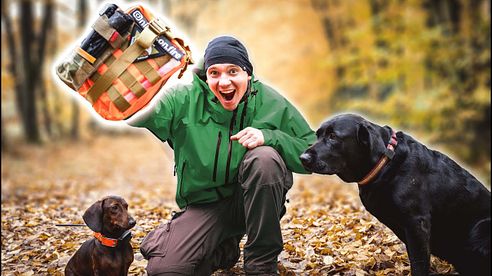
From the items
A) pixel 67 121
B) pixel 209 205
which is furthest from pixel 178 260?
pixel 67 121

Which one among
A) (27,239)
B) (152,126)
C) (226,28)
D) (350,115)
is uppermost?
(226,28)

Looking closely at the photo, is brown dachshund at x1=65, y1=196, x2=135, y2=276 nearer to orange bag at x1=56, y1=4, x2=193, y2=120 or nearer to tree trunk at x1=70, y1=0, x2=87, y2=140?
orange bag at x1=56, y1=4, x2=193, y2=120

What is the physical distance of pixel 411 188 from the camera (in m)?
2.90

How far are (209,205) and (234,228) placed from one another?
240mm

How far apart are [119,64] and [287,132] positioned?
117 centimetres

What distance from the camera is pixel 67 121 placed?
998 inches

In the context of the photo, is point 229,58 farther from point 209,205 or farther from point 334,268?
point 334,268

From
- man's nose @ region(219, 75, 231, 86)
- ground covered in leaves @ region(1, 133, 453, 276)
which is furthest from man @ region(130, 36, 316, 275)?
ground covered in leaves @ region(1, 133, 453, 276)

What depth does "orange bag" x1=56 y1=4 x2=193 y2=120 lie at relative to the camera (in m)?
2.93

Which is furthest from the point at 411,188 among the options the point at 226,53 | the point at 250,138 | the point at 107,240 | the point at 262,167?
the point at 107,240

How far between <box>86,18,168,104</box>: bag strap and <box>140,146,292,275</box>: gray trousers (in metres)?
0.91

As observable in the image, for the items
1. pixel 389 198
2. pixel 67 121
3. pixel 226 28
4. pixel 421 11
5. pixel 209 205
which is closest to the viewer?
pixel 389 198

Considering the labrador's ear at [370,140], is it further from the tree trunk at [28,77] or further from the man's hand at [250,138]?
the tree trunk at [28,77]

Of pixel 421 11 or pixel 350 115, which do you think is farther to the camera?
pixel 421 11
